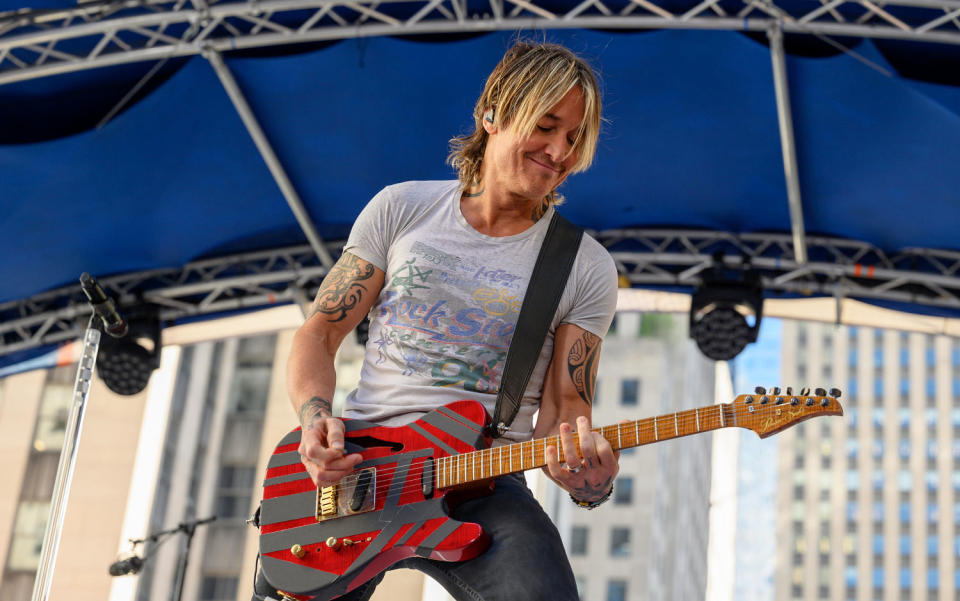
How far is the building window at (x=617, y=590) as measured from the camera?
73.9 meters

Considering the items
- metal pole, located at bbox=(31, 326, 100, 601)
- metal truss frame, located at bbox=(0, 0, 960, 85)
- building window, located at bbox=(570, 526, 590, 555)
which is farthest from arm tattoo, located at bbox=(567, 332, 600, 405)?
building window, located at bbox=(570, 526, 590, 555)

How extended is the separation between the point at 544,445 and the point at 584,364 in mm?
402

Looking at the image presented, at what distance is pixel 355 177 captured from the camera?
750 cm

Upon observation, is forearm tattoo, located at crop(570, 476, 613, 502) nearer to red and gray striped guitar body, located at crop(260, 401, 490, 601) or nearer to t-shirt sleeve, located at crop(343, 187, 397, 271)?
red and gray striped guitar body, located at crop(260, 401, 490, 601)

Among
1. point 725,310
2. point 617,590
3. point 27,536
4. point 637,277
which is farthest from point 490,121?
point 617,590

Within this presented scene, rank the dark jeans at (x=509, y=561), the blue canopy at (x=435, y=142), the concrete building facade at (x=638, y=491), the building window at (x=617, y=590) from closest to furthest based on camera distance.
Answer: the dark jeans at (x=509, y=561) < the blue canopy at (x=435, y=142) < the building window at (x=617, y=590) < the concrete building facade at (x=638, y=491)

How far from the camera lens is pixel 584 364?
322 centimetres

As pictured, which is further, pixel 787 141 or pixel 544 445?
pixel 787 141

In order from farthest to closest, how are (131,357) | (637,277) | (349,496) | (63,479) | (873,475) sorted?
(873,475) → (131,357) → (637,277) → (63,479) → (349,496)

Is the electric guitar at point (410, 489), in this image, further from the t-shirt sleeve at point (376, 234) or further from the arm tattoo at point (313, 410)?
the t-shirt sleeve at point (376, 234)

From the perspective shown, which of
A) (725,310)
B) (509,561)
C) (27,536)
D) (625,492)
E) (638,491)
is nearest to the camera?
(509,561)

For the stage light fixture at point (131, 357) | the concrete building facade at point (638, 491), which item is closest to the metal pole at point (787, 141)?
the stage light fixture at point (131, 357)

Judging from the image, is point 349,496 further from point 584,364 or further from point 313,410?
point 584,364

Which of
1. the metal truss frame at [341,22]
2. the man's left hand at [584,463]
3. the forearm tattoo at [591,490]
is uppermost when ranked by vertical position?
the metal truss frame at [341,22]
